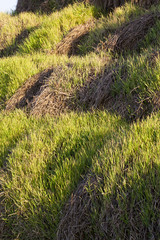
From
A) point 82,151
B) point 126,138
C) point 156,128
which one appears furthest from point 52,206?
point 156,128

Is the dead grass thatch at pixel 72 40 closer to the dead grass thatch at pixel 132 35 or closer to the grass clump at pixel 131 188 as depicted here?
the dead grass thatch at pixel 132 35

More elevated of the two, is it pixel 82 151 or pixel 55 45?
pixel 55 45

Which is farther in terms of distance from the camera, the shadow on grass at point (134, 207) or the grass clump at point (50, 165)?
the grass clump at point (50, 165)

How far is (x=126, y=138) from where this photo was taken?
2553mm

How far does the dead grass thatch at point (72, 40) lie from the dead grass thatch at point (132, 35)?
125cm

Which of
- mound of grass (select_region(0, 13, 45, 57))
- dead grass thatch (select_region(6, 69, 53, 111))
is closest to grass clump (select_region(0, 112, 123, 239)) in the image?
dead grass thatch (select_region(6, 69, 53, 111))

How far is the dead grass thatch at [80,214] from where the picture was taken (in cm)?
208

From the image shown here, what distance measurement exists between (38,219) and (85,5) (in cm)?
704

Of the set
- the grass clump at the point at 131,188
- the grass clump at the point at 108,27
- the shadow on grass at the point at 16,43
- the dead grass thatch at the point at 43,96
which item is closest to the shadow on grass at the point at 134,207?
the grass clump at the point at 131,188

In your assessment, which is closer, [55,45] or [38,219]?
[38,219]

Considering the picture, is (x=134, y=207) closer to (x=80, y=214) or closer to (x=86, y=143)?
(x=80, y=214)

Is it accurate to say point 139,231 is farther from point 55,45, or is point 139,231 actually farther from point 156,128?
point 55,45

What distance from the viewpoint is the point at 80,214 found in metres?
2.14

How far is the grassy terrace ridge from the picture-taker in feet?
6.66
